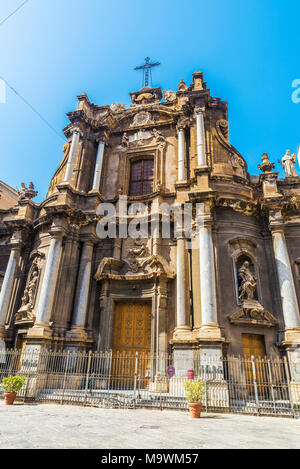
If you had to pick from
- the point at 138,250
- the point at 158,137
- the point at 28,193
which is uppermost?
the point at 158,137

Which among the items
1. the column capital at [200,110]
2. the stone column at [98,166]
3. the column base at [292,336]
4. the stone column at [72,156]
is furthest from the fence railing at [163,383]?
the column capital at [200,110]

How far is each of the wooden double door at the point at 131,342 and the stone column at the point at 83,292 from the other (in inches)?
56.3

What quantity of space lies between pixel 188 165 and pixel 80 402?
11.8 meters

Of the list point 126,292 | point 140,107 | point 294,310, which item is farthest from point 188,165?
point 294,310

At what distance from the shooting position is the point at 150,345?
1301 centimetres

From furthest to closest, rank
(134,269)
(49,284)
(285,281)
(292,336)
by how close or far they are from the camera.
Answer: (134,269), (49,284), (285,281), (292,336)

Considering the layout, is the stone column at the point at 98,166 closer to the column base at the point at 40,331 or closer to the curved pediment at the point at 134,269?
the curved pediment at the point at 134,269

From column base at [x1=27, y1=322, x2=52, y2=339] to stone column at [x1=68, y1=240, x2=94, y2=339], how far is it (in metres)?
0.97

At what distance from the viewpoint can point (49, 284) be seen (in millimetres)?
13641

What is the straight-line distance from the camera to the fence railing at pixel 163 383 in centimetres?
953

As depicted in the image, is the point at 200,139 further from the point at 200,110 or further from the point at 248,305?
the point at 248,305

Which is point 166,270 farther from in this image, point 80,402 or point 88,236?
point 80,402

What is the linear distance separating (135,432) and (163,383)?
6346 millimetres

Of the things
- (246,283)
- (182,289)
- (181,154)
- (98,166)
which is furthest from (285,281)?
(98,166)
